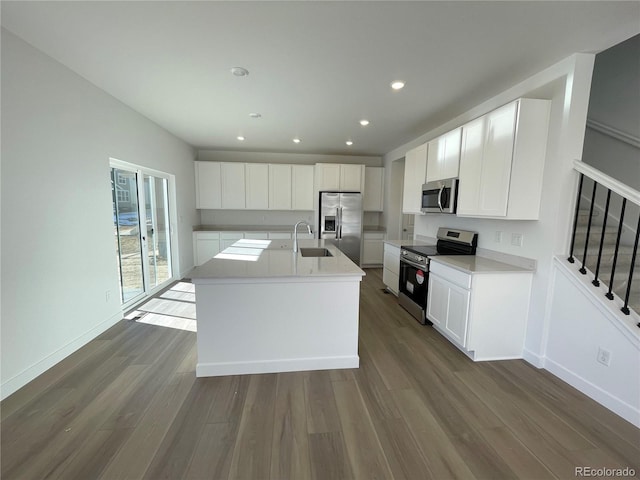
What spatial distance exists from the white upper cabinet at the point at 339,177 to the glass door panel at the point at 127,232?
330 cm

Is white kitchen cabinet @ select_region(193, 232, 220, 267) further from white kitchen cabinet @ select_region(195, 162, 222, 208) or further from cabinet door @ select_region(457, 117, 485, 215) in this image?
cabinet door @ select_region(457, 117, 485, 215)

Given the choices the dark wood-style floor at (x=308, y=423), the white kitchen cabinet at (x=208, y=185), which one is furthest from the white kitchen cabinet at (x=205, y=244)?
the dark wood-style floor at (x=308, y=423)

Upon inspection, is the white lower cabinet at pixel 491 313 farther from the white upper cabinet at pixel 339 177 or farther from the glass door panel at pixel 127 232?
the glass door panel at pixel 127 232

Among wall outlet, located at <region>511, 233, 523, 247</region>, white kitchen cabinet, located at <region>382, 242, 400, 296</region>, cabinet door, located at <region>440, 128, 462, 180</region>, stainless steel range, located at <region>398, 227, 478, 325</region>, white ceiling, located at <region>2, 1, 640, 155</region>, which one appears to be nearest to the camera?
white ceiling, located at <region>2, 1, 640, 155</region>

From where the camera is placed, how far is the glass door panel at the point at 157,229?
407cm

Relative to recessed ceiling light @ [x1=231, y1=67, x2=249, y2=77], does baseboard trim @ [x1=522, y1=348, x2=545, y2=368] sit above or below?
below

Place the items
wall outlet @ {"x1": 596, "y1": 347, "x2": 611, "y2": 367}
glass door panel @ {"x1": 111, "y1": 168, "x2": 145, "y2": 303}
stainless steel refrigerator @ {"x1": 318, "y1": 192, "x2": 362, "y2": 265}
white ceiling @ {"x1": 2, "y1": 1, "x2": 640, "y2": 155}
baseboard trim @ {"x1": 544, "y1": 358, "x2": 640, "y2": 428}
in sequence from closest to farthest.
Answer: white ceiling @ {"x1": 2, "y1": 1, "x2": 640, "y2": 155} < baseboard trim @ {"x1": 544, "y1": 358, "x2": 640, "y2": 428} < wall outlet @ {"x1": 596, "y1": 347, "x2": 611, "y2": 367} < glass door panel @ {"x1": 111, "y1": 168, "x2": 145, "y2": 303} < stainless steel refrigerator @ {"x1": 318, "y1": 192, "x2": 362, "y2": 265}

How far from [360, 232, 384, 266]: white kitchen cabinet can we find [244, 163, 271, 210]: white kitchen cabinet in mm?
2368

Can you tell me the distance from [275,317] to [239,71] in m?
2.22

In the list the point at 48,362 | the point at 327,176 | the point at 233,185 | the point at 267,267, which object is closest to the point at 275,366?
the point at 267,267

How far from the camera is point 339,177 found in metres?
5.71

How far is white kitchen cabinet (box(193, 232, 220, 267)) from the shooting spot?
5633 mm

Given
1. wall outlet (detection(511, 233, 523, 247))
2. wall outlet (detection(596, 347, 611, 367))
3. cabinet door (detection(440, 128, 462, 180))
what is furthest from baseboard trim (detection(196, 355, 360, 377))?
cabinet door (detection(440, 128, 462, 180))

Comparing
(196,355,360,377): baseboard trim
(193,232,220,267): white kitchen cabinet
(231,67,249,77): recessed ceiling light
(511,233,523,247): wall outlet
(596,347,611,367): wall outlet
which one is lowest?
(196,355,360,377): baseboard trim
